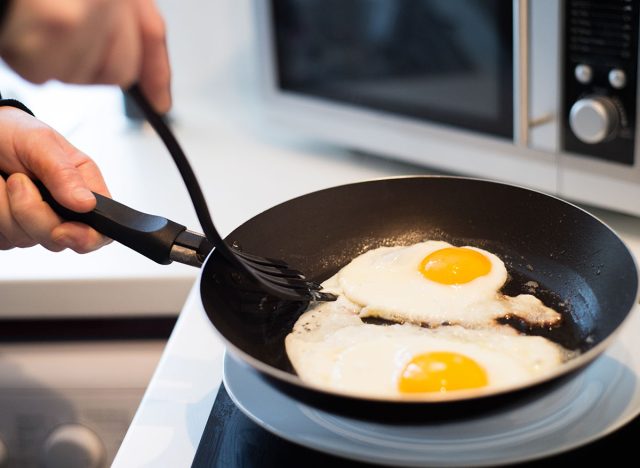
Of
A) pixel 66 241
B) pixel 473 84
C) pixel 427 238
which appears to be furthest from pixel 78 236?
pixel 473 84

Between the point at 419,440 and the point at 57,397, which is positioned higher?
the point at 419,440

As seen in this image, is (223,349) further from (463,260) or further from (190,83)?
(190,83)

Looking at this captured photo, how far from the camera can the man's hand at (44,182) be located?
90 centimetres

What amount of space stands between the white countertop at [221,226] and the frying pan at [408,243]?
64 mm

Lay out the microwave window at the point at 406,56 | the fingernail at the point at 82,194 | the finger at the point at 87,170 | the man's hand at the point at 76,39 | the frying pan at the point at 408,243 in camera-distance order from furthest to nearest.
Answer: the microwave window at the point at 406,56
the finger at the point at 87,170
the fingernail at the point at 82,194
the frying pan at the point at 408,243
the man's hand at the point at 76,39

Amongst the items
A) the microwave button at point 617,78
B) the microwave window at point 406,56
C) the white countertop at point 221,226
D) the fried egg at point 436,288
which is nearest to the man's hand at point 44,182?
the white countertop at point 221,226

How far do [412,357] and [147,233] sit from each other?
28 cm

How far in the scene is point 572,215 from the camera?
0.92 metres

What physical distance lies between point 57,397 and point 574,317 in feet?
2.39

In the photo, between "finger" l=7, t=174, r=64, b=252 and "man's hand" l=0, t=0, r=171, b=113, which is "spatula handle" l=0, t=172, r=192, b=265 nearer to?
"finger" l=7, t=174, r=64, b=252

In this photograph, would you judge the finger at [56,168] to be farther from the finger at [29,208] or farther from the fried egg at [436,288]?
the fried egg at [436,288]

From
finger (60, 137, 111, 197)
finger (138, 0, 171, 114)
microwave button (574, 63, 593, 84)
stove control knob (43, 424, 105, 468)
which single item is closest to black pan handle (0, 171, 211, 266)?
finger (60, 137, 111, 197)

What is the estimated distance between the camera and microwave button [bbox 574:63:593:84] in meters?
1.07

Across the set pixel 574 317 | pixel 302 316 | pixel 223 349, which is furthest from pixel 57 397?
pixel 574 317
